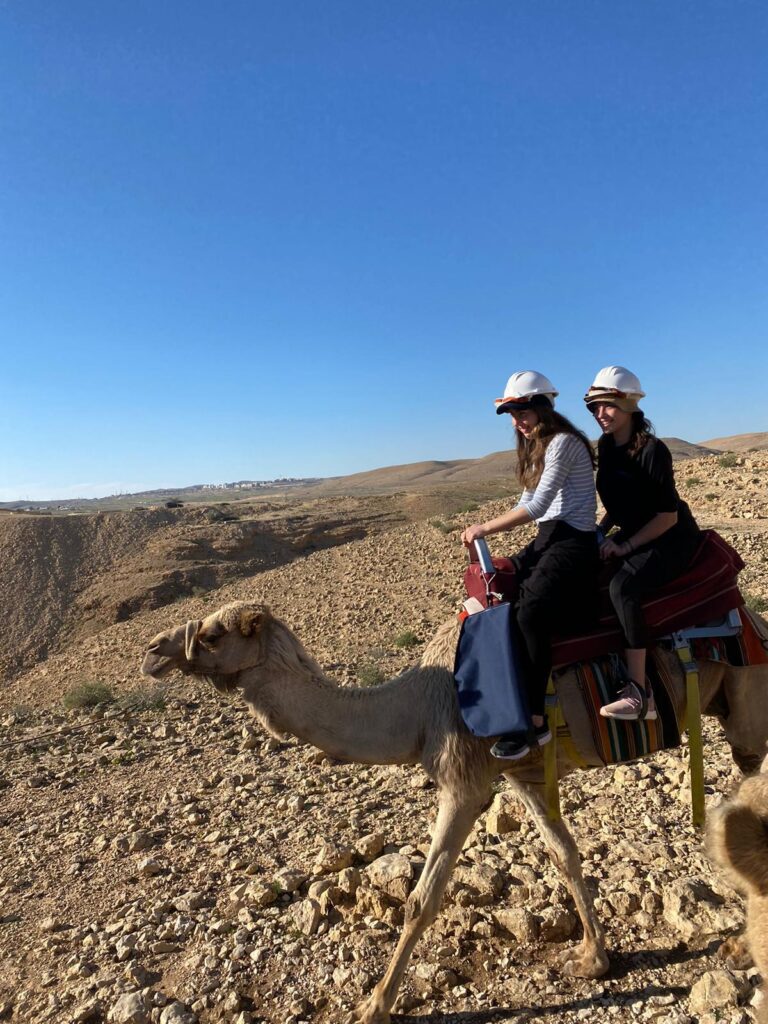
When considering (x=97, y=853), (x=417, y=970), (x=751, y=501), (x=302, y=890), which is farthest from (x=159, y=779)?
(x=751, y=501)

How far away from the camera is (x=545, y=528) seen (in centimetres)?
342

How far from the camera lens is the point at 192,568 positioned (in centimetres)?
2381

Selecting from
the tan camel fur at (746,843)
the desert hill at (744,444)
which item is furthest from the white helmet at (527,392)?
the desert hill at (744,444)

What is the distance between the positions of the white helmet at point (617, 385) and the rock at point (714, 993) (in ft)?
8.73

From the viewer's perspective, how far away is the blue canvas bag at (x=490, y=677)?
301cm

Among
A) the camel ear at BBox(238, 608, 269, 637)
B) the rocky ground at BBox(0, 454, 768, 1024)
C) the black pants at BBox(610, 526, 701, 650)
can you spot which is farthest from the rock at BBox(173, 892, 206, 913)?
the black pants at BBox(610, 526, 701, 650)

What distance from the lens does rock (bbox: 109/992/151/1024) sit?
3303 mm

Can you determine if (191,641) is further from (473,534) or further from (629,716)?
(629,716)

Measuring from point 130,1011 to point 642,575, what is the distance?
11.0ft

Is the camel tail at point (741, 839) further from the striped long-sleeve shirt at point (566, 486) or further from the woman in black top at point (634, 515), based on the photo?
the striped long-sleeve shirt at point (566, 486)

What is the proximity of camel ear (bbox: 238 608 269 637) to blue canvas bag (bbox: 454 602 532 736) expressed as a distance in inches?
39.6

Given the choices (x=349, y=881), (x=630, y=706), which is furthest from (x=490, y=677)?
(x=349, y=881)

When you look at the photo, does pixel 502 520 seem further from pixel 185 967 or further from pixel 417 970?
pixel 185 967

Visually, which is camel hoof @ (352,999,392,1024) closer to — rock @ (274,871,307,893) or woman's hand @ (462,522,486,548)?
rock @ (274,871,307,893)
